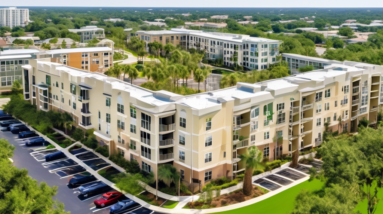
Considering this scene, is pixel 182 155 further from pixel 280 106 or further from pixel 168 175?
pixel 280 106

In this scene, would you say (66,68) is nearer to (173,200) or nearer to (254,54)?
(173,200)

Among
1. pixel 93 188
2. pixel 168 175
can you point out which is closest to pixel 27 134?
pixel 93 188

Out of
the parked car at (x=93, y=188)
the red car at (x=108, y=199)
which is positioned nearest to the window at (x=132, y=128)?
the parked car at (x=93, y=188)

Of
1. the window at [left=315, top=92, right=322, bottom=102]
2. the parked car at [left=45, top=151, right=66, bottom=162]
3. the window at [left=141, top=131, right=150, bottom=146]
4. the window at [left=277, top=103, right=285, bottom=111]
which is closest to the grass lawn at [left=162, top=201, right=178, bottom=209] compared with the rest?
the window at [left=141, top=131, right=150, bottom=146]

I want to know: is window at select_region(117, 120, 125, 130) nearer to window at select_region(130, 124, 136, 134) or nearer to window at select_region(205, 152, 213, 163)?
window at select_region(130, 124, 136, 134)

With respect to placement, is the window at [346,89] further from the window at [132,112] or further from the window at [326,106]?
the window at [132,112]

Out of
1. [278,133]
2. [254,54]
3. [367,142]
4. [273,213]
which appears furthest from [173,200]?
[254,54]
